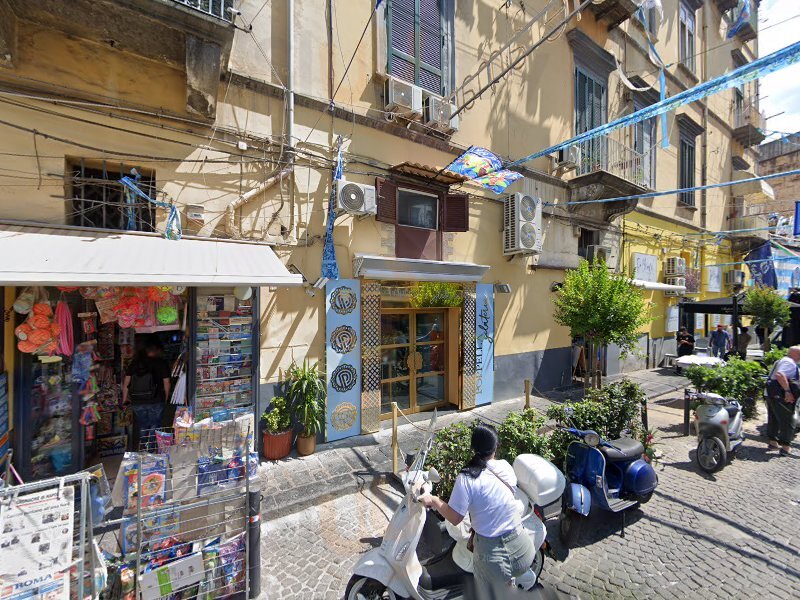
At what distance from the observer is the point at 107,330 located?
615 centimetres

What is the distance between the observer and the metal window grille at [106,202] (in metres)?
4.85

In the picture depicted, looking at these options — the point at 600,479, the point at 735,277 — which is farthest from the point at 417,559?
the point at 735,277

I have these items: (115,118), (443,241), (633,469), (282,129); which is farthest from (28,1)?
(633,469)

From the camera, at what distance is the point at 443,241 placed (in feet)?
27.3

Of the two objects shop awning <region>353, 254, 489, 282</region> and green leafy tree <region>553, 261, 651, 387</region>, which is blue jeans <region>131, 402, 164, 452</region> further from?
green leafy tree <region>553, 261, 651, 387</region>

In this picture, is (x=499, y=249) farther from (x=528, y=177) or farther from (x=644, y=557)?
(x=644, y=557)

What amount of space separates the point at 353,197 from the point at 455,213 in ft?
9.44

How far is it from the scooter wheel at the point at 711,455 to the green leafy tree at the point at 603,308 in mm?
2543

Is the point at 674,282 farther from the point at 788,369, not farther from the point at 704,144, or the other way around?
the point at 788,369

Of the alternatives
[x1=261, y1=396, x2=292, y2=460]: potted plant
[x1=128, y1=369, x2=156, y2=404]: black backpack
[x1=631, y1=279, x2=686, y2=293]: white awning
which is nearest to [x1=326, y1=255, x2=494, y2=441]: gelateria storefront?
[x1=261, y1=396, x2=292, y2=460]: potted plant

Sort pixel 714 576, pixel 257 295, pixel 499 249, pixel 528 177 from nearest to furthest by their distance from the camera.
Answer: pixel 714 576
pixel 257 295
pixel 499 249
pixel 528 177

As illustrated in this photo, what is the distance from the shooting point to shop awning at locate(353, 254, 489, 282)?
22.6 ft

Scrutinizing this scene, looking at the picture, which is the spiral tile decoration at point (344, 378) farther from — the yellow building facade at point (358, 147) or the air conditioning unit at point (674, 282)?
the air conditioning unit at point (674, 282)

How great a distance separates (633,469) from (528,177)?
26.0ft
